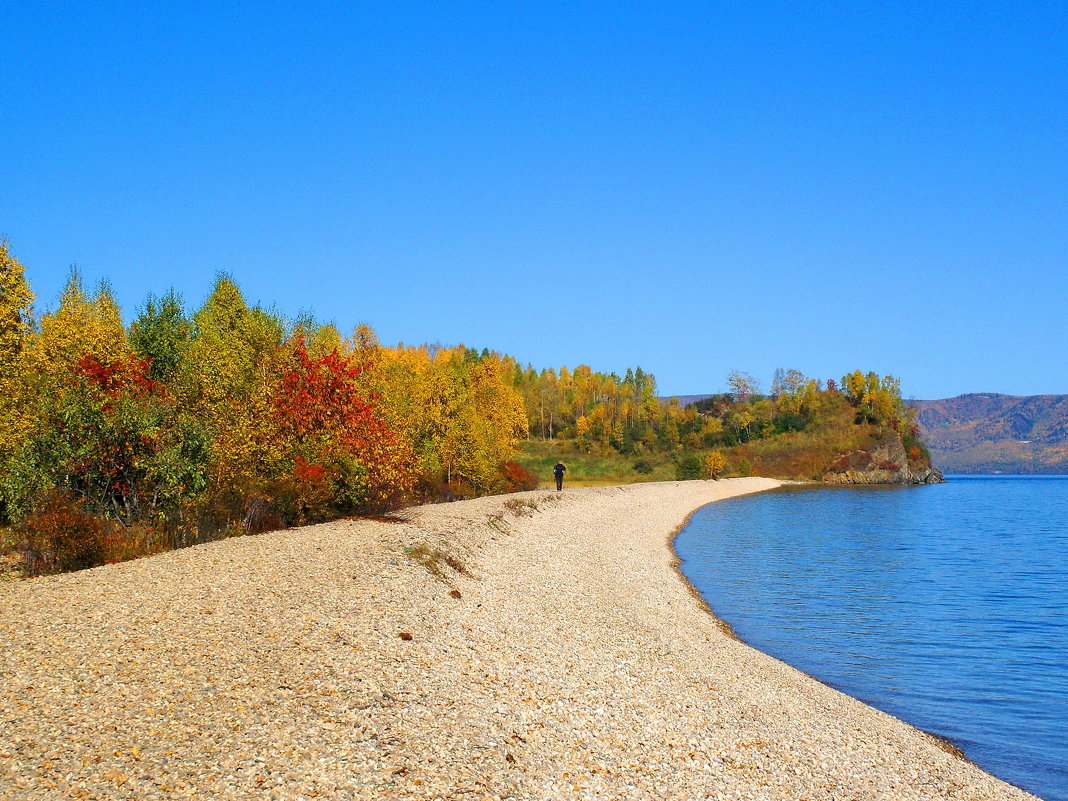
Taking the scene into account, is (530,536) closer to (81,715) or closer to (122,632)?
(122,632)

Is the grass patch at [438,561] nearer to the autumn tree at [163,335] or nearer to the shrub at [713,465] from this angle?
the autumn tree at [163,335]

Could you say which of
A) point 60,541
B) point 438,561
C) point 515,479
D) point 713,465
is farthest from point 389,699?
point 713,465

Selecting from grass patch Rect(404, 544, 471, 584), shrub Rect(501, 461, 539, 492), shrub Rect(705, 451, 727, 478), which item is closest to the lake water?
grass patch Rect(404, 544, 471, 584)

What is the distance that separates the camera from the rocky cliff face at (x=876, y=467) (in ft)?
511

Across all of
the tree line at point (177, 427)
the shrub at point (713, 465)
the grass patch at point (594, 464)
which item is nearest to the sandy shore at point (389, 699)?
the tree line at point (177, 427)

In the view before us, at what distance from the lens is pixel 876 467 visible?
525ft

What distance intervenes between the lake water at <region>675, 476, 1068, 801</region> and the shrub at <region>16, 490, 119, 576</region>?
18.5 meters

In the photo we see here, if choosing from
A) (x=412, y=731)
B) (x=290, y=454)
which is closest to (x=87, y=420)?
(x=290, y=454)

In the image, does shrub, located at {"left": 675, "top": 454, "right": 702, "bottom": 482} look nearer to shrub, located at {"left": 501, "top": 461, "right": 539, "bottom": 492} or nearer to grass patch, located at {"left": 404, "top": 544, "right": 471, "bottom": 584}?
shrub, located at {"left": 501, "top": 461, "right": 539, "bottom": 492}

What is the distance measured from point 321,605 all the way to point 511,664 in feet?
13.8

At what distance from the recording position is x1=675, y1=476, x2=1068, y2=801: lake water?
52.3 ft

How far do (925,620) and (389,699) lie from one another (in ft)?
70.6

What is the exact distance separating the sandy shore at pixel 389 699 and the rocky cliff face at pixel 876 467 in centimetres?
14694

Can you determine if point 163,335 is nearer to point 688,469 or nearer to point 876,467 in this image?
point 688,469
